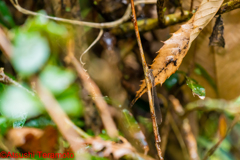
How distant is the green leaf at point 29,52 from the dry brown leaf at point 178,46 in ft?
1.24

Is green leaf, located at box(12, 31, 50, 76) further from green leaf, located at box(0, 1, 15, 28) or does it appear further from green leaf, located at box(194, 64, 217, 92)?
green leaf, located at box(194, 64, 217, 92)

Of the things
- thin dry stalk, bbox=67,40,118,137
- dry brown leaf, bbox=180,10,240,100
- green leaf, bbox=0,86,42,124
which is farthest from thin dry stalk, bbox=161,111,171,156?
green leaf, bbox=0,86,42,124

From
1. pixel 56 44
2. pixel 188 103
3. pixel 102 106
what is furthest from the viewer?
pixel 188 103

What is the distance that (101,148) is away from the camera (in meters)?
0.50

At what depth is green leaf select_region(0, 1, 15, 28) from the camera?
75 centimetres

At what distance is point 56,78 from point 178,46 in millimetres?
425

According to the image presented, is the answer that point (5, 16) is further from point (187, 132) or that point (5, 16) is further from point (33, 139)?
point (187, 132)

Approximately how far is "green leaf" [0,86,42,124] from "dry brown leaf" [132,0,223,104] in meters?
0.34

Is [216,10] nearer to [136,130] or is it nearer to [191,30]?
[191,30]

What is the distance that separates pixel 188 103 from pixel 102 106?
0.56m

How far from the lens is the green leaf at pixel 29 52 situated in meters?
0.57

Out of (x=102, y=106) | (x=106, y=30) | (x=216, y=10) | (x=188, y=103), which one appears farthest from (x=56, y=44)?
(x=188, y=103)

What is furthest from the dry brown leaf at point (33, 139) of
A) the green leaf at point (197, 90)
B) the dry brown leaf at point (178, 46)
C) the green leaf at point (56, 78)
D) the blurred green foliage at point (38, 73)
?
the green leaf at point (197, 90)

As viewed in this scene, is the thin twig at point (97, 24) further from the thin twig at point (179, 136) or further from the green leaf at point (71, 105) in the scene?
the thin twig at point (179, 136)
